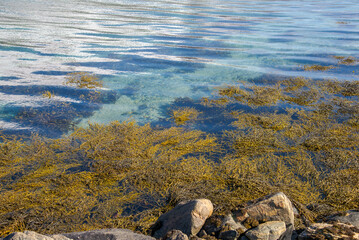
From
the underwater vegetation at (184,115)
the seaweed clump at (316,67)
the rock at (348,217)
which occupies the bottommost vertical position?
the rock at (348,217)

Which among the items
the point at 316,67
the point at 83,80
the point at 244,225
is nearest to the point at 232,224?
the point at 244,225

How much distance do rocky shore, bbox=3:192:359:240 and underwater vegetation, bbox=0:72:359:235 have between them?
29 cm

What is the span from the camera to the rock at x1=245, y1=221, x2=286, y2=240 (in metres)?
2.53

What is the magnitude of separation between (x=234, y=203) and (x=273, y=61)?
704 centimetres

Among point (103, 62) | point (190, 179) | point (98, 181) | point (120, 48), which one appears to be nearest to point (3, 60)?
point (103, 62)

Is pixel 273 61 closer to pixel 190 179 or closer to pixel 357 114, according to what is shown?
pixel 357 114

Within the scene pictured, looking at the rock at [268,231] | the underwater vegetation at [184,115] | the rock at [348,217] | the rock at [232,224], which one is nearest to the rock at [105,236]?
the rock at [232,224]

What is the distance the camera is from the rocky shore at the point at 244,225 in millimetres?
2533

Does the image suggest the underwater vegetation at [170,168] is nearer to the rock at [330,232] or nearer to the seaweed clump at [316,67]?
the rock at [330,232]

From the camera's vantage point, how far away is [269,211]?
2.80 meters

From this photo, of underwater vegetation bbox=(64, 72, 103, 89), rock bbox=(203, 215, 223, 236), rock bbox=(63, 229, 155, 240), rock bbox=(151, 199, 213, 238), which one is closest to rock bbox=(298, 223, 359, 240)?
rock bbox=(203, 215, 223, 236)

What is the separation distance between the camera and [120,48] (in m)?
10.6

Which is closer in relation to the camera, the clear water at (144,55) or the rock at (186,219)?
the rock at (186,219)

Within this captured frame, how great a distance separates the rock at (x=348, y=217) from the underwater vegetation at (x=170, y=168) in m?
0.24
